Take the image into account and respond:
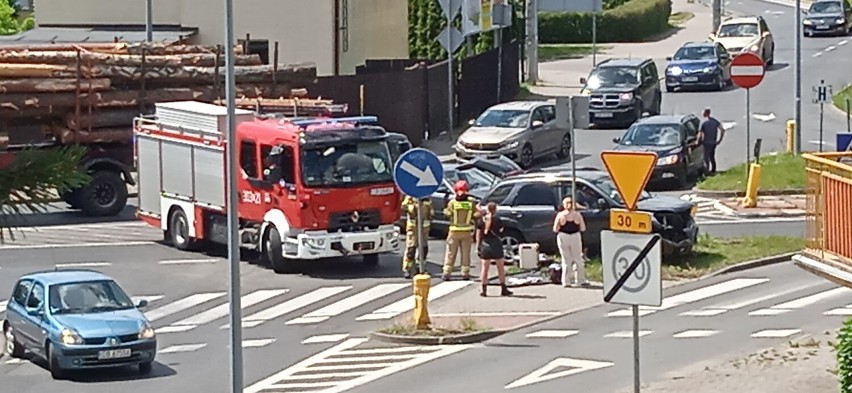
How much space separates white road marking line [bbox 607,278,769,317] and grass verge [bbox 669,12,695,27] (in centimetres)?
5409

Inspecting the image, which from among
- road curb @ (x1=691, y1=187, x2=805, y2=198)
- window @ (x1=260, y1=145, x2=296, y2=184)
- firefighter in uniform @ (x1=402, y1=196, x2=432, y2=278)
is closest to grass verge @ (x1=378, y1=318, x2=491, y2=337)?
firefighter in uniform @ (x1=402, y1=196, x2=432, y2=278)

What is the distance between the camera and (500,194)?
Result: 90.0 feet

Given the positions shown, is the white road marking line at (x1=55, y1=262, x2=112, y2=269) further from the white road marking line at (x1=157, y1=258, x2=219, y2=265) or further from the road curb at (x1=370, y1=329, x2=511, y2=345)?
the road curb at (x1=370, y1=329, x2=511, y2=345)

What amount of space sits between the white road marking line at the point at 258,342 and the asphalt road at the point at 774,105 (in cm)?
1589

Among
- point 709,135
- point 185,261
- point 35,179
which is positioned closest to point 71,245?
point 185,261

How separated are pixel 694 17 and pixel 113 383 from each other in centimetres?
6603

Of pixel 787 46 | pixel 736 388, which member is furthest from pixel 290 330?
pixel 787 46

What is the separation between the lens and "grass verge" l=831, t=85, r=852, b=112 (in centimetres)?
4938

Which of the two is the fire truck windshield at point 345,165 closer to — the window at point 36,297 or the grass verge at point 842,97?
the window at point 36,297

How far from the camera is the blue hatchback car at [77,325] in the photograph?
Answer: 19688mm

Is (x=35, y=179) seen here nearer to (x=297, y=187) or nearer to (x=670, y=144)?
(x=297, y=187)

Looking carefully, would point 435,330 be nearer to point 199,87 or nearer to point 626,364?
point 626,364

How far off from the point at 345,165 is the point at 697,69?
93.5ft

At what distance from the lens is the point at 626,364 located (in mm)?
19422
